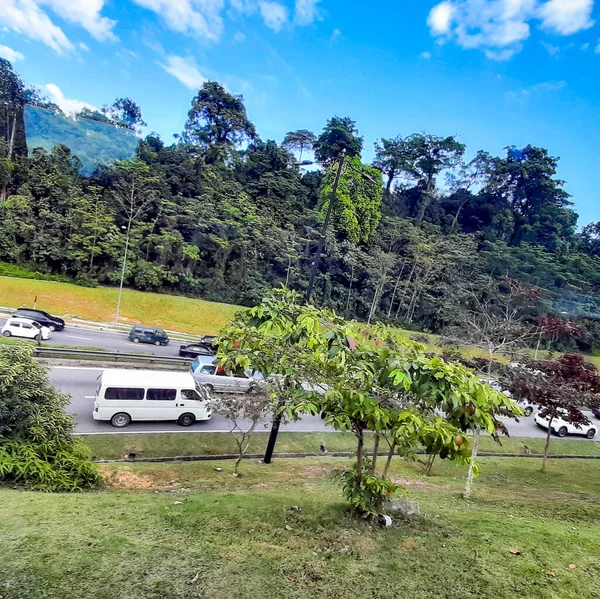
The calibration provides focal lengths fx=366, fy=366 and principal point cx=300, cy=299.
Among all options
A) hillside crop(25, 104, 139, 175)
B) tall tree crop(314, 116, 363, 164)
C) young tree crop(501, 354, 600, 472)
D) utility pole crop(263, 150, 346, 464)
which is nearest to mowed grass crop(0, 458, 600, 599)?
utility pole crop(263, 150, 346, 464)

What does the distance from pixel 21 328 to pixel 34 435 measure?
47.4ft

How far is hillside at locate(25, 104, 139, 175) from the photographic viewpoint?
118 ft

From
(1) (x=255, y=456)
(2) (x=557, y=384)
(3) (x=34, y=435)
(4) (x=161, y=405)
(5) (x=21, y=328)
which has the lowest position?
(1) (x=255, y=456)

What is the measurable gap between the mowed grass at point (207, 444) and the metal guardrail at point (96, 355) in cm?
687

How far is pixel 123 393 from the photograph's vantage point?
11094mm

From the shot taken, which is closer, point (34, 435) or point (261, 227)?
point (34, 435)

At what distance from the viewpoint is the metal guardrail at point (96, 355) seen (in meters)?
15.2

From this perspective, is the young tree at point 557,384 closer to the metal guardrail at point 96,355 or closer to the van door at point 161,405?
the van door at point 161,405

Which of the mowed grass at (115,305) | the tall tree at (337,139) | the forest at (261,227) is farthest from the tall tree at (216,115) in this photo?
the mowed grass at (115,305)

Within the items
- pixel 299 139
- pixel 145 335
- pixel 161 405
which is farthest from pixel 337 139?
pixel 161 405

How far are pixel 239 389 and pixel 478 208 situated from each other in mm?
47132

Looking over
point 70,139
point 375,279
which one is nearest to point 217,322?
point 375,279

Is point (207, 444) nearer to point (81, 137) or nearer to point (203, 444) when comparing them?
point (203, 444)

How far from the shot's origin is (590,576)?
4.07 metres
